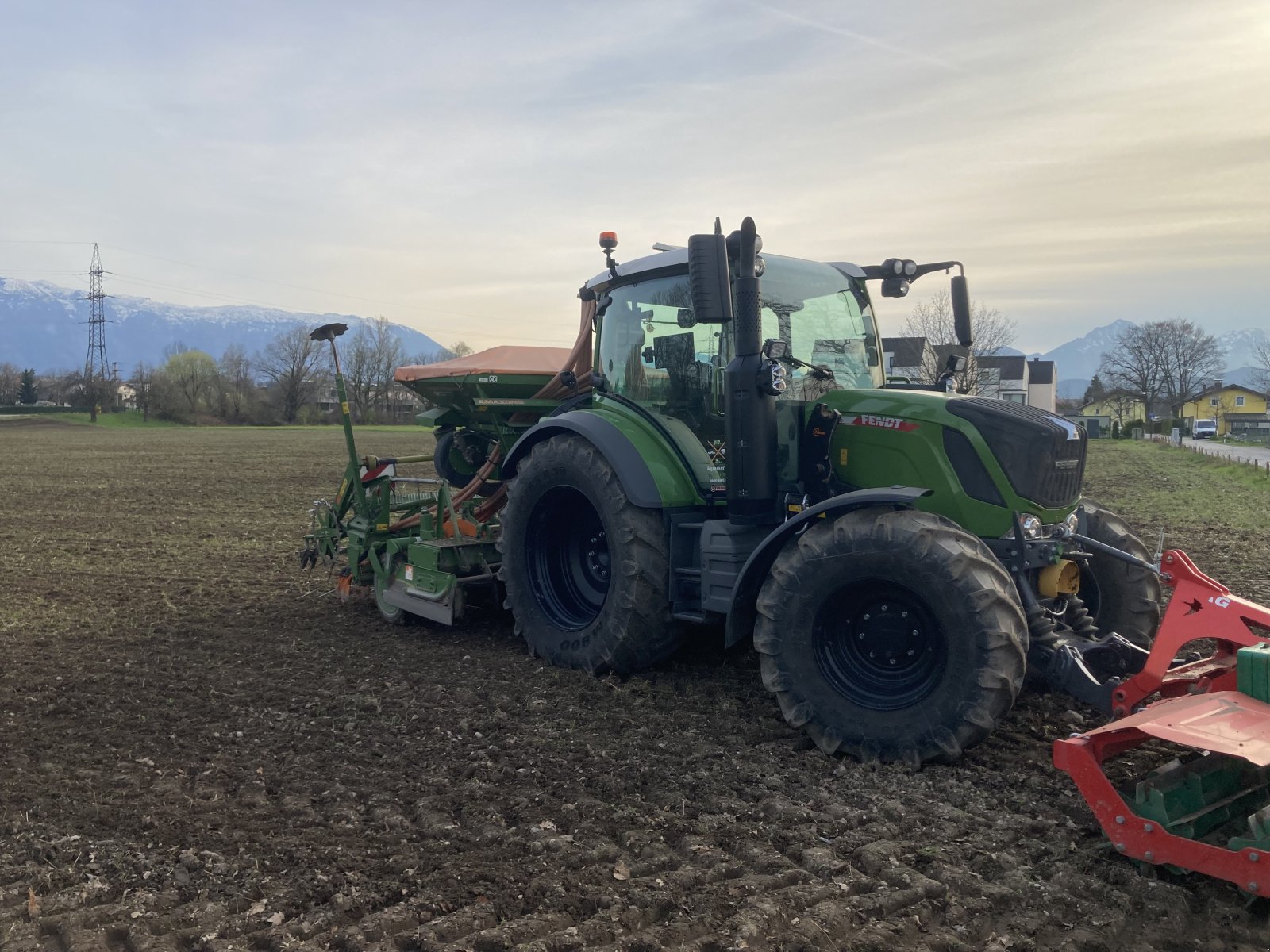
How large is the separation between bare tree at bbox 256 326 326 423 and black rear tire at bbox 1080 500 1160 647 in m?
71.3

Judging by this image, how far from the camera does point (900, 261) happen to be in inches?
246

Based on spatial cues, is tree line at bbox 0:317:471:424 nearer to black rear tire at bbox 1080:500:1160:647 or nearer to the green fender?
the green fender

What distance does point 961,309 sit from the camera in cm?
607

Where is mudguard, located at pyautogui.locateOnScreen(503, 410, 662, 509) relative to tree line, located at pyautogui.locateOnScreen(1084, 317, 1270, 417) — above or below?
below

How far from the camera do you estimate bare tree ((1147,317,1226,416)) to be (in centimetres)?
7712

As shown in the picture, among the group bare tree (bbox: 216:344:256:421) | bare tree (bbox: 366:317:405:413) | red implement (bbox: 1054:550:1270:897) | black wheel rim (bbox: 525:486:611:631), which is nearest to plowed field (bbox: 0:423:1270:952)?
red implement (bbox: 1054:550:1270:897)

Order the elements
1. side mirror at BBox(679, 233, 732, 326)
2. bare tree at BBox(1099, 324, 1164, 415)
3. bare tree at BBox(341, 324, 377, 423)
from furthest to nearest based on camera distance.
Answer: bare tree at BBox(1099, 324, 1164, 415), bare tree at BBox(341, 324, 377, 423), side mirror at BBox(679, 233, 732, 326)

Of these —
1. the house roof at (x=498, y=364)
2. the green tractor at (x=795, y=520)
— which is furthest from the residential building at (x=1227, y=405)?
the green tractor at (x=795, y=520)

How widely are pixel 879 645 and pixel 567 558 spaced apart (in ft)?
8.74

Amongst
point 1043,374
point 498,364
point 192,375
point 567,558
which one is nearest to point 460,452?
point 498,364

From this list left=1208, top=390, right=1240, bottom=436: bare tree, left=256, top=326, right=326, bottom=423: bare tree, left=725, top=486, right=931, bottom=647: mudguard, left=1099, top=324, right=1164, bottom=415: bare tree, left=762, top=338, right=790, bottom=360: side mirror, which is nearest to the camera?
left=725, top=486, right=931, bottom=647: mudguard

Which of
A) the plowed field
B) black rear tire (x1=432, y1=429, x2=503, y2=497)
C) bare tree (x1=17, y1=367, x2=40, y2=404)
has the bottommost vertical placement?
the plowed field

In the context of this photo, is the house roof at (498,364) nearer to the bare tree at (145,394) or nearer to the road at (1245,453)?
the road at (1245,453)

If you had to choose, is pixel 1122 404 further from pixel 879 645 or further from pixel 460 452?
pixel 879 645
